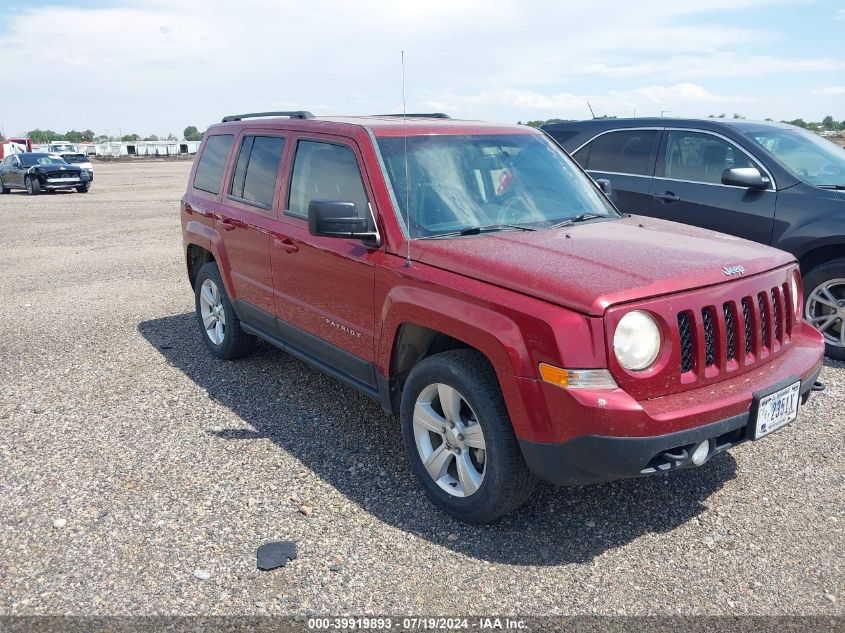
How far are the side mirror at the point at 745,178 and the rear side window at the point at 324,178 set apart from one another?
342cm

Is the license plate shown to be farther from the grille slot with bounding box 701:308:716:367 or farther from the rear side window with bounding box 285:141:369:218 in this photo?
the rear side window with bounding box 285:141:369:218

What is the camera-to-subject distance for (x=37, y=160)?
83.9 feet

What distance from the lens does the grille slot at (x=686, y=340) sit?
3.08m

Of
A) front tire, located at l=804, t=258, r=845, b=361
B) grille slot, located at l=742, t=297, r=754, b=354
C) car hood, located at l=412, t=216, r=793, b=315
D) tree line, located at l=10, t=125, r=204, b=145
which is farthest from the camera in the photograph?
tree line, located at l=10, t=125, r=204, b=145

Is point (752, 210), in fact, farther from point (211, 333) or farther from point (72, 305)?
point (72, 305)

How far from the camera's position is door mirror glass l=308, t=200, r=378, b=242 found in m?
3.62

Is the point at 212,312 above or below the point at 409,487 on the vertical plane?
above

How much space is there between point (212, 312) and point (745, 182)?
4528mm

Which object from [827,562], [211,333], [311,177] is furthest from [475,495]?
[211,333]

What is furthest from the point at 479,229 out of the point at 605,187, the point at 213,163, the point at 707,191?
the point at 707,191

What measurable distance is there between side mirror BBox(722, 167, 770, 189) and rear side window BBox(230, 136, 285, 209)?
3.61 metres

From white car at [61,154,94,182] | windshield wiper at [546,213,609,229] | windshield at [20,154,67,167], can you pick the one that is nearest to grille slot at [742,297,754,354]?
windshield wiper at [546,213,609,229]

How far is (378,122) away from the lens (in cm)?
438

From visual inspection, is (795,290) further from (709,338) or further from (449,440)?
(449,440)
